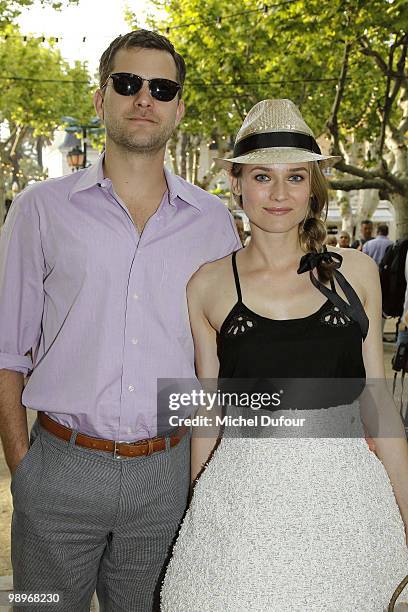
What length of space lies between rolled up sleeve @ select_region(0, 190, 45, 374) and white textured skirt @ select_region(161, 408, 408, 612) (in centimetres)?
86

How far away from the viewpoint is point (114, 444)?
2586 mm

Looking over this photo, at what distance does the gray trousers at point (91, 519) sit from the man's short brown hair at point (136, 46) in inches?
50.9

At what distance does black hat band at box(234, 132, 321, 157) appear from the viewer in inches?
101

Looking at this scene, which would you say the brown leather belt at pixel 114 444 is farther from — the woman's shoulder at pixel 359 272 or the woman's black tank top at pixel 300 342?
the woman's shoulder at pixel 359 272

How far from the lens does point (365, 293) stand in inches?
99.6

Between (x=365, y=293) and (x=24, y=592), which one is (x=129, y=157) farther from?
(x=24, y=592)

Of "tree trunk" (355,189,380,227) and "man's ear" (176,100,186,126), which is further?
"tree trunk" (355,189,380,227)

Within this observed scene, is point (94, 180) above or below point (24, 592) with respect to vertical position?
above

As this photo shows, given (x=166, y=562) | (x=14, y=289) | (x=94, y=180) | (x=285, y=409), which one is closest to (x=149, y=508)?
(x=166, y=562)

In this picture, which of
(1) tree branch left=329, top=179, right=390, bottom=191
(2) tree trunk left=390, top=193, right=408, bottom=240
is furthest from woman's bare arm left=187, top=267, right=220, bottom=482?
(2) tree trunk left=390, top=193, right=408, bottom=240

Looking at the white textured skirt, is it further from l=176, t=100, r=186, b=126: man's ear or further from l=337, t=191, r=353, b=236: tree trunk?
l=337, t=191, r=353, b=236: tree trunk

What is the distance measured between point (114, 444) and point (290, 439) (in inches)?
24.6

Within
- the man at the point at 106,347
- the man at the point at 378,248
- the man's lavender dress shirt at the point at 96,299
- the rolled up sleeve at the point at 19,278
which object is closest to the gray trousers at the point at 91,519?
the man at the point at 106,347

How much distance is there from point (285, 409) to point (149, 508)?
61 centimetres
